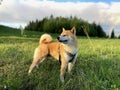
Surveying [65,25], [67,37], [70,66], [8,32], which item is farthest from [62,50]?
[8,32]

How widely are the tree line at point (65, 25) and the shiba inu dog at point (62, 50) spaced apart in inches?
500

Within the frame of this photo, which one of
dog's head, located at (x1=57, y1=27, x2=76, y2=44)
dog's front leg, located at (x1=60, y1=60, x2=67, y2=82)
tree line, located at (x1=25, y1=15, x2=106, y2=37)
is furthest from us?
tree line, located at (x1=25, y1=15, x2=106, y2=37)

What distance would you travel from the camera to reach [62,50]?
31.5ft

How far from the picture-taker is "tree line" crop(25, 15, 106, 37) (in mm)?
23938

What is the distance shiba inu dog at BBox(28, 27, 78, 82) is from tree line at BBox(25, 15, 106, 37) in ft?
41.7

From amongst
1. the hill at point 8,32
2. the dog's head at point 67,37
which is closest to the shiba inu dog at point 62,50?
the dog's head at point 67,37

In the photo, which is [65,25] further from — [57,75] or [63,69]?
[63,69]

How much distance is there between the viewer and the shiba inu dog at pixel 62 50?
916cm

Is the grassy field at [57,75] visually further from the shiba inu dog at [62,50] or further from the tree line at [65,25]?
the tree line at [65,25]

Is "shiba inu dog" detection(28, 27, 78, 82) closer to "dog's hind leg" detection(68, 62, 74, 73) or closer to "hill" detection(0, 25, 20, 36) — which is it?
"dog's hind leg" detection(68, 62, 74, 73)

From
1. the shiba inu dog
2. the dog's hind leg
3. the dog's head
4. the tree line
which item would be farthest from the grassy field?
the tree line

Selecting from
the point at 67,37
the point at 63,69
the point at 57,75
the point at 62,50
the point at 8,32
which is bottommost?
the point at 8,32

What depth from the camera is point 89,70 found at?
9859 millimetres

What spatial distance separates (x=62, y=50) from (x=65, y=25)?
Result: 545 inches
